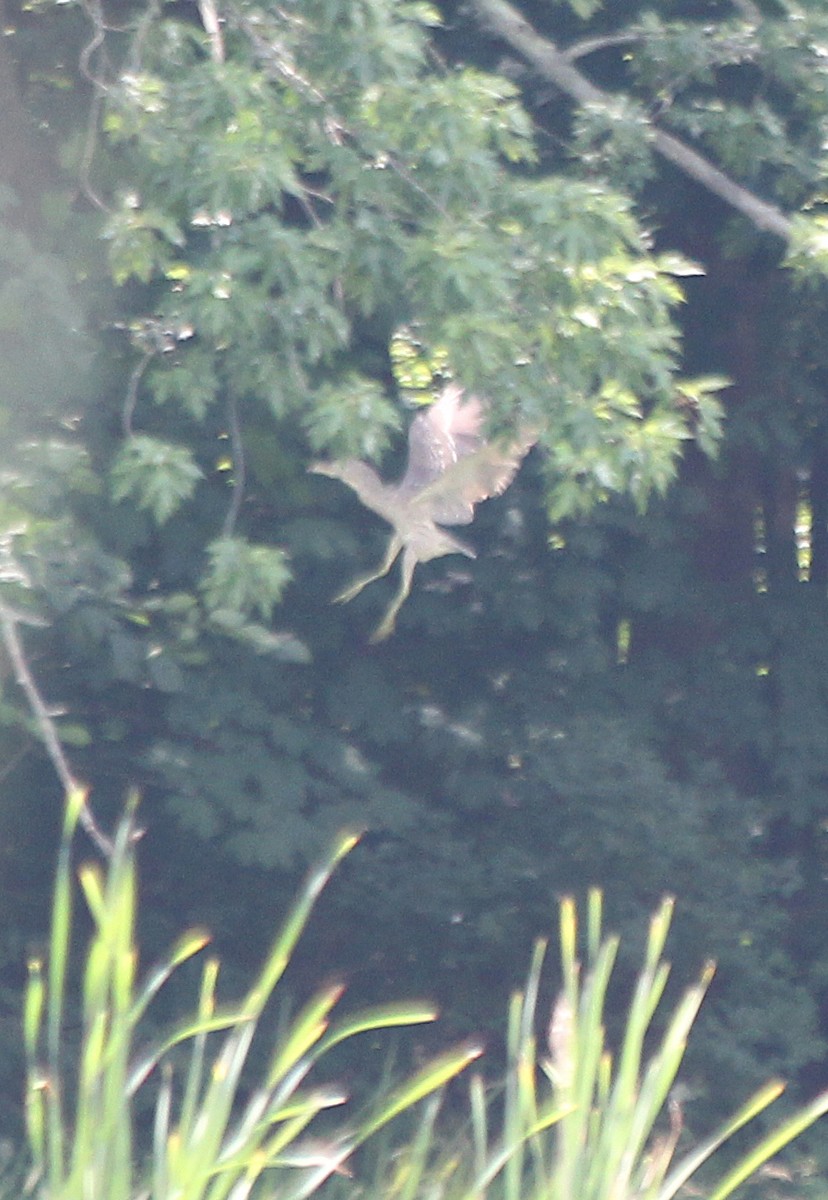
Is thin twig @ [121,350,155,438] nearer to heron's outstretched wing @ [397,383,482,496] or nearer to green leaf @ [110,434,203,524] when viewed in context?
green leaf @ [110,434,203,524]

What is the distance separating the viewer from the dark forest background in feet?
12.4

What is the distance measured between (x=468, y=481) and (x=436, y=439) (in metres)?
0.12

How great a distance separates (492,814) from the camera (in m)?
5.78

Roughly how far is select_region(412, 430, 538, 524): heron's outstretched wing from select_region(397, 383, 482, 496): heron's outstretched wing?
0.07ft

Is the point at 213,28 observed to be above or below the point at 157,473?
above

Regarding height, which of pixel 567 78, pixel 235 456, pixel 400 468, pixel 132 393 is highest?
pixel 567 78

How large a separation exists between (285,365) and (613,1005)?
2890mm

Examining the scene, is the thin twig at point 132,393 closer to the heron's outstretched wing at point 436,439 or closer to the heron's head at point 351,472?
the heron's head at point 351,472

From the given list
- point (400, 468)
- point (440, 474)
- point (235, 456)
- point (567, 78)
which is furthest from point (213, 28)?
point (400, 468)

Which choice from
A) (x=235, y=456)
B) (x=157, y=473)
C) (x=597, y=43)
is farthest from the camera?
(x=597, y=43)

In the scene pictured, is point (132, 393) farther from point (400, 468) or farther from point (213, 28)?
point (400, 468)

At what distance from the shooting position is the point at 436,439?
156 inches

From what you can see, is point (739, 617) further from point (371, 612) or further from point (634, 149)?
point (634, 149)

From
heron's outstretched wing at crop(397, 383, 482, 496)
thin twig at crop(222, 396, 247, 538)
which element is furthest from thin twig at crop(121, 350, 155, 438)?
heron's outstretched wing at crop(397, 383, 482, 496)
